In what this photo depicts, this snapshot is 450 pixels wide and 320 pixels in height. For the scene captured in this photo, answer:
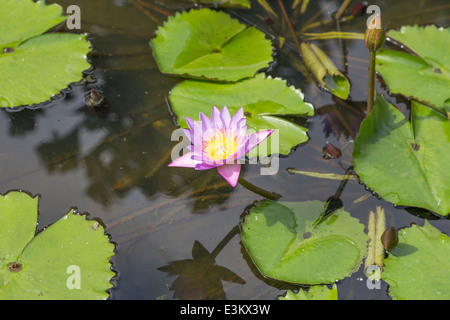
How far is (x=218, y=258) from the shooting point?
2.64 m

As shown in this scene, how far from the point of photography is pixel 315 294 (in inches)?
94.8

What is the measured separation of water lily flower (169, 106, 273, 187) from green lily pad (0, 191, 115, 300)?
65 centimetres

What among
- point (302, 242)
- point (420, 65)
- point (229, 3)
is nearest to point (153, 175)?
point (302, 242)

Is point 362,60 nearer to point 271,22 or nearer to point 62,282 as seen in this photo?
Result: point 271,22

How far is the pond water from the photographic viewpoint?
102 inches

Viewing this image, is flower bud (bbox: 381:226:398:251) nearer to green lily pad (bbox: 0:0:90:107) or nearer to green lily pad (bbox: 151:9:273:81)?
green lily pad (bbox: 151:9:273:81)

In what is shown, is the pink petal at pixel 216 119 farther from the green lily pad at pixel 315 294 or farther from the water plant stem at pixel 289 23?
the water plant stem at pixel 289 23

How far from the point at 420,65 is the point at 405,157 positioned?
887 mm

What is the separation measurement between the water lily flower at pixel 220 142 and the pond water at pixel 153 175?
43 centimetres

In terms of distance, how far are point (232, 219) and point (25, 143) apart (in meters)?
1.45

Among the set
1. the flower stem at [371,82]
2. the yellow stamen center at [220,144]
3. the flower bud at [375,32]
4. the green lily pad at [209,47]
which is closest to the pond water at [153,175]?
the green lily pad at [209,47]

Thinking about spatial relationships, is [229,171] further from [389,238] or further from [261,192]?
[389,238]

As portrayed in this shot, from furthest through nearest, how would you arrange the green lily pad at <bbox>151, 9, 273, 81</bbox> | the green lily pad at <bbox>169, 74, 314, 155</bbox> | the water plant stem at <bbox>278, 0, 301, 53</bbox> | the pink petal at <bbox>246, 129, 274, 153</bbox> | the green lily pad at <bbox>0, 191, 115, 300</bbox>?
the water plant stem at <bbox>278, 0, 301, 53</bbox>
the green lily pad at <bbox>151, 9, 273, 81</bbox>
the green lily pad at <bbox>169, 74, 314, 155</bbox>
the pink petal at <bbox>246, 129, 274, 153</bbox>
the green lily pad at <bbox>0, 191, 115, 300</bbox>

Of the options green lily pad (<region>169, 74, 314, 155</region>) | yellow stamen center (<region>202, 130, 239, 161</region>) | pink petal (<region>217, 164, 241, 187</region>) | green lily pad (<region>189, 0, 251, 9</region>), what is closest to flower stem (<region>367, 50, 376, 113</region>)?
green lily pad (<region>169, 74, 314, 155</region>)
